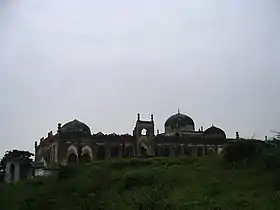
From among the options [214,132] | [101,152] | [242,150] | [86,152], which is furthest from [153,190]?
[214,132]

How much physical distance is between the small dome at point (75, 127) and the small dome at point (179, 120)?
831 centimetres

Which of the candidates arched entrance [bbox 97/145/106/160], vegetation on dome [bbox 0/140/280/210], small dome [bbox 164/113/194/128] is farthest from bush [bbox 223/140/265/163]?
small dome [bbox 164/113/194/128]

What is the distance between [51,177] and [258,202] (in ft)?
29.6

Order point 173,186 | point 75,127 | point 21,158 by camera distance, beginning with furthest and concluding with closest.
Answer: point 75,127
point 21,158
point 173,186

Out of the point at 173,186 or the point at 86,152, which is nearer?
the point at 173,186

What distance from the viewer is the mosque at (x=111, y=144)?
35.5 m

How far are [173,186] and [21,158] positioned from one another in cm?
2282

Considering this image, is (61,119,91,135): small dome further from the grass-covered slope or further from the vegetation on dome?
the grass-covered slope

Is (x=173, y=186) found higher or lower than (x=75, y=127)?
lower

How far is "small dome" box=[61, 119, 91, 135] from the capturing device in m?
37.4

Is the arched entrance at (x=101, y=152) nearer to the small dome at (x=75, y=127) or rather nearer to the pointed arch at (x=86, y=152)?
the pointed arch at (x=86, y=152)

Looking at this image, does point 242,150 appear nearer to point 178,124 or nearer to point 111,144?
point 111,144

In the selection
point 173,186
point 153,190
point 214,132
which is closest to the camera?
point 153,190

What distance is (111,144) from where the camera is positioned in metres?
36.6
